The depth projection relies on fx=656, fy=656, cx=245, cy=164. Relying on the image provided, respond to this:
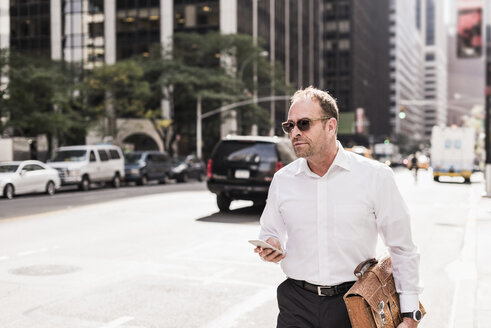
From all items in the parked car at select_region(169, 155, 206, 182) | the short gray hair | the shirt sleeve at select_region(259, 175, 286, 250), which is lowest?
the parked car at select_region(169, 155, 206, 182)

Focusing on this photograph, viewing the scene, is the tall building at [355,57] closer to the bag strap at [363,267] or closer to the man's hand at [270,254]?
the bag strap at [363,267]

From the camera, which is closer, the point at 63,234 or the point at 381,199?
the point at 381,199

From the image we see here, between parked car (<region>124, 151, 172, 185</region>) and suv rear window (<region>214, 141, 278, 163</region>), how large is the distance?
18.7 meters

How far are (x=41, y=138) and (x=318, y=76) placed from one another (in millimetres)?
54702

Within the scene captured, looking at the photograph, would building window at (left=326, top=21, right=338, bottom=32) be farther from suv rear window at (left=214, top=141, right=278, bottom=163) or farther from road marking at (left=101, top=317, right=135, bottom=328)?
road marking at (left=101, top=317, right=135, bottom=328)

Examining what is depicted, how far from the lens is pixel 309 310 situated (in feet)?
10.1

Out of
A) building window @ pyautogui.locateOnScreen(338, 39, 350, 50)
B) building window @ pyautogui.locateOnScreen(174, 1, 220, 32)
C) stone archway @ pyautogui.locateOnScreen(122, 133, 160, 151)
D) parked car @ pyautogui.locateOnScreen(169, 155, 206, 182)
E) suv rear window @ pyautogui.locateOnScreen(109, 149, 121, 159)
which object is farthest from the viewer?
building window @ pyautogui.locateOnScreen(338, 39, 350, 50)

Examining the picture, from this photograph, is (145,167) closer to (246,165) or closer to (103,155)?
(103,155)

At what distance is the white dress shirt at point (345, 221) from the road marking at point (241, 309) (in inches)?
126

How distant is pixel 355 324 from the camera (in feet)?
9.27

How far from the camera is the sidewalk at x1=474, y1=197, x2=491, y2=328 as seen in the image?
20.3 feet

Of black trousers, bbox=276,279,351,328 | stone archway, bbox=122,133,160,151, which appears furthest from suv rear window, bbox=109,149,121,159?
black trousers, bbox=276,279,351,328

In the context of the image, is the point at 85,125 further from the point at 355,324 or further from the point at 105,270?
the point at 355,324

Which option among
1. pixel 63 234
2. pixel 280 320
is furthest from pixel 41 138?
pixel 280 320
